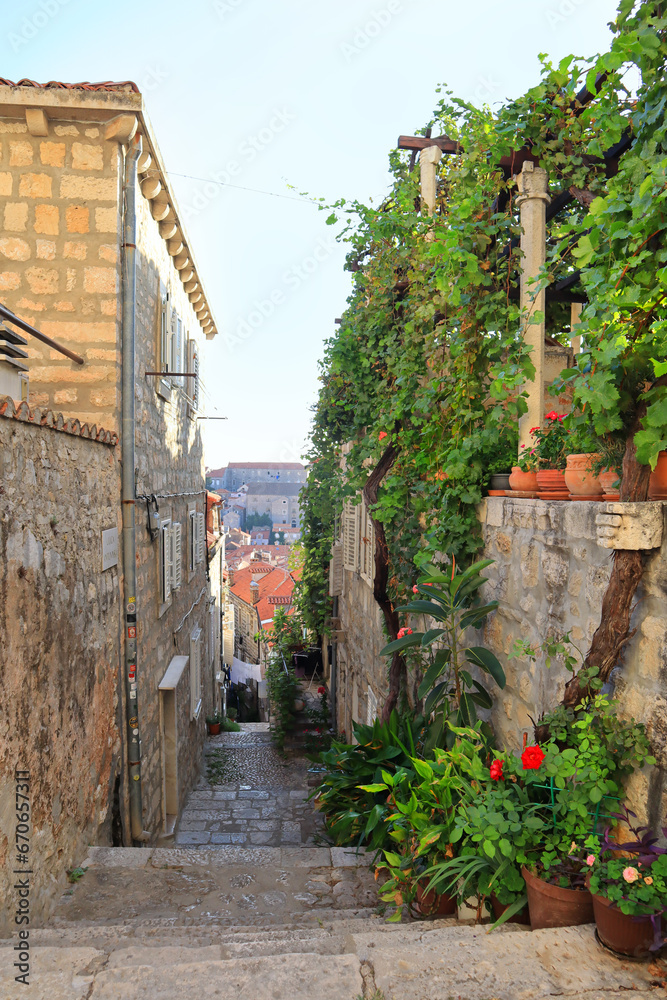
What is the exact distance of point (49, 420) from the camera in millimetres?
3469

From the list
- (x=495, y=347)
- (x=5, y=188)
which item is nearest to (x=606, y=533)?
(x=495, y=347)

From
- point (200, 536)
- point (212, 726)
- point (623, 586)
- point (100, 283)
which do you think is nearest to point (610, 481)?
point (623, 586)

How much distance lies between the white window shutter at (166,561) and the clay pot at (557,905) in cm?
510

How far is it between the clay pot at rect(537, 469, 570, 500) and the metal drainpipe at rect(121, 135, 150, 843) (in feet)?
11.6

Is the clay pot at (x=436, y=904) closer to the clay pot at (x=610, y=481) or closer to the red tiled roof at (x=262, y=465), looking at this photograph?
the clay pot at (x=610, y=481)

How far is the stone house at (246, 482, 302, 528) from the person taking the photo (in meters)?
97.2

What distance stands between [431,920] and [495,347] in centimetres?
317

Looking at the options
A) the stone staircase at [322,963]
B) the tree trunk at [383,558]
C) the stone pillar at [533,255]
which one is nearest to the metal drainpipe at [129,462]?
the stone staircase at [322,963]

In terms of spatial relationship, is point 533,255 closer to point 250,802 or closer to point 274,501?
point 250,802

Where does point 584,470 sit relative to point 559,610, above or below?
above

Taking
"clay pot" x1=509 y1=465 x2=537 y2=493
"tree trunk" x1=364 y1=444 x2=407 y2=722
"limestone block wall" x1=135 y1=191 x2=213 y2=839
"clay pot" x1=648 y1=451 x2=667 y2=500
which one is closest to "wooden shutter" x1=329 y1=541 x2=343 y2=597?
"limestone block wall" x1=135 y1=191 x2=213 y2=839

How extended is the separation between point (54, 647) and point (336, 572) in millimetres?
7578

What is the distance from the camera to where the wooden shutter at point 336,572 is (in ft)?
35.3

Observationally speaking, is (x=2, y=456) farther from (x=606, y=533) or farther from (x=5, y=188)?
(x=5, y=188)
